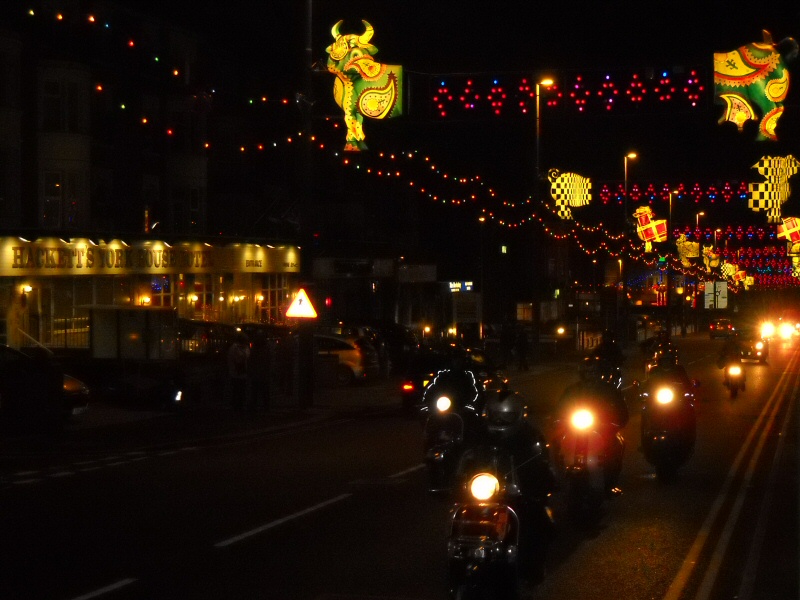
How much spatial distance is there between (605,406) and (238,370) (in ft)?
46.1

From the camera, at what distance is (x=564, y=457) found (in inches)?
454

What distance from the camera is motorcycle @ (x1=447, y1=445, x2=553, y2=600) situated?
23.2 ft

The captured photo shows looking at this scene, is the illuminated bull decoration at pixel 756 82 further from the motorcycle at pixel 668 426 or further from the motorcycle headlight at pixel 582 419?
the motorcycle headlight at pixel 582 419

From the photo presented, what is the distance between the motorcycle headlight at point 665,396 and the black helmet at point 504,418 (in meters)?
6.79

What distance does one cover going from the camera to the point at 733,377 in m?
28.2

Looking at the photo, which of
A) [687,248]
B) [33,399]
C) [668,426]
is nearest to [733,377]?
[668,426]

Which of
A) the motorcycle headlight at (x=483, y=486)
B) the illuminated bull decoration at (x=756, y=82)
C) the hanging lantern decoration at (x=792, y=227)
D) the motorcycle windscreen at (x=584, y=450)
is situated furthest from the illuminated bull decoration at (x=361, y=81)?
the hanging lantern decoration at (x=792, y=227)

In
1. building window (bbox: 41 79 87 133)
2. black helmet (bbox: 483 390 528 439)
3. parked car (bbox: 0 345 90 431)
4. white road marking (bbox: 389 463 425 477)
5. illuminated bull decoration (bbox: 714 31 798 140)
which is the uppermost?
building window (bbox: 41 79 87 133)

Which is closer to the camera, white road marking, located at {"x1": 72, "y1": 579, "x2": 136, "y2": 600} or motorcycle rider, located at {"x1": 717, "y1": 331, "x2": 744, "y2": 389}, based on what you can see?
white road marking, located at {"x1": 72, "y1": 579, "x2": 136, "y2": 600}

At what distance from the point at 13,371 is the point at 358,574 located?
14.1m

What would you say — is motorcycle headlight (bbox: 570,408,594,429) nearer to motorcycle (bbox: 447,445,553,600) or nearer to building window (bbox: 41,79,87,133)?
motorcycle (bbox: 447,445,553,600)

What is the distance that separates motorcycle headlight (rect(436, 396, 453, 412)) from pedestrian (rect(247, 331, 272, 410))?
11.4 meters

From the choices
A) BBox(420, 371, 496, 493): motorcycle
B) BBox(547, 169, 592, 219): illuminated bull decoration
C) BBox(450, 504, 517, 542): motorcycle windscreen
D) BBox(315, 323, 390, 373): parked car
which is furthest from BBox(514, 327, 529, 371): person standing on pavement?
BBox(450, 504, 517, 542): motorcycle windscreen

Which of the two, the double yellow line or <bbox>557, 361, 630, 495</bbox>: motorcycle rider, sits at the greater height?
<bbox>557, 361, 630, 495</bbox>: motorcycle rider
